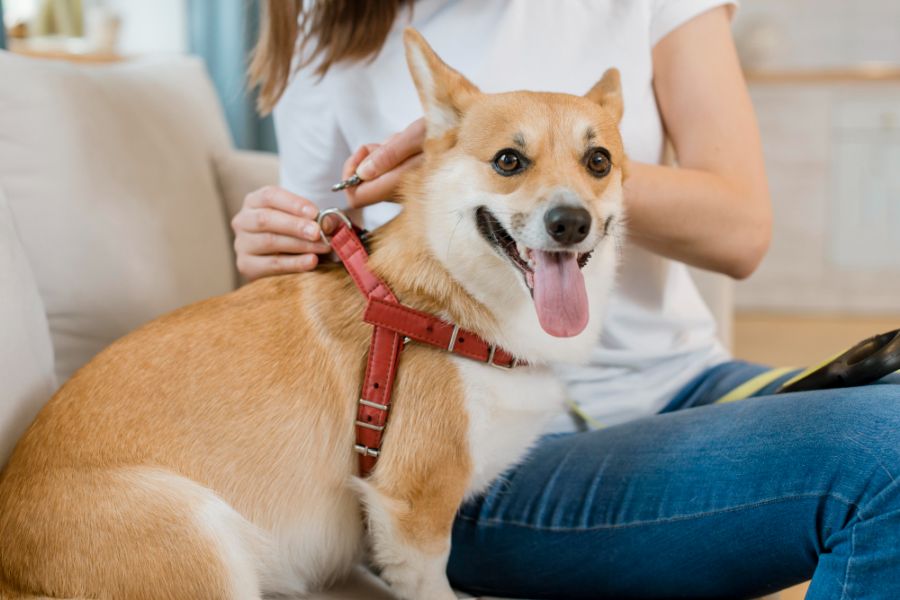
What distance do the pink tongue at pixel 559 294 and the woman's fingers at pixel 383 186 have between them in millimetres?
260

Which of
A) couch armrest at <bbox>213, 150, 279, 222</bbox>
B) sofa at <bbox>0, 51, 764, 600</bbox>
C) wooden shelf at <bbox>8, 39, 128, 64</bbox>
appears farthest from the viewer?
wooden shelf at <bbox>8, 39, 128, 64</bbox>

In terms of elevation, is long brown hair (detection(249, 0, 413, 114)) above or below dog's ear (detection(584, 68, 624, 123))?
above

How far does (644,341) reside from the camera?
4.57 ft

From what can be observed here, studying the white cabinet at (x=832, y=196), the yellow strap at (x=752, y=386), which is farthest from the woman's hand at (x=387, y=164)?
the white cabinet at (x=832, y=196)

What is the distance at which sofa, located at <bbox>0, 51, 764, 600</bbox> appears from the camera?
1.16 meters

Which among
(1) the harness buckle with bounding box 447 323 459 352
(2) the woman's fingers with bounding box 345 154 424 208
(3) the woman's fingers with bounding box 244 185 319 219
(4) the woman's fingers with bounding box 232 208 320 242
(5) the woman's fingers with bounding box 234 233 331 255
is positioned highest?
(2) the woman's fingers with bounding box 345 154 424 208

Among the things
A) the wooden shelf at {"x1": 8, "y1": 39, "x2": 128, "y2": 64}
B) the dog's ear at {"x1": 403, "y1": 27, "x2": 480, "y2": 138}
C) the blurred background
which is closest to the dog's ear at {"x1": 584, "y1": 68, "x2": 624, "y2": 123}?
the dog's ear at {"x1": 403, "y1": 27, "x2": 480, "y2": 138}

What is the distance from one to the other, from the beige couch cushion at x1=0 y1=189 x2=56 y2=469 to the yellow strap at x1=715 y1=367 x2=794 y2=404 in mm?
961

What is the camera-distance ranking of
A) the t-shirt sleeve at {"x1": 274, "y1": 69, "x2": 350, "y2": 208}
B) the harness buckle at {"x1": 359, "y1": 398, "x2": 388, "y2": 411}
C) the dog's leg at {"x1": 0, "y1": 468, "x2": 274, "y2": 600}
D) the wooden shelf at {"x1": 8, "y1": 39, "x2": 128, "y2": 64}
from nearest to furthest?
the dog's leg at {"x1": 0, "y1": 468, "x2": 274, "y2": 600}, the harness buckle at {"x1": 359, "y1": 398, "x2": 388, "y2": 411}, the t-shirt sleeve at {"x1": 274, "y1": 69, "x2": 350, "y2": 208}, the wooden shelf at {"x1": 8, "y1": 39, "x2": 128, "y2": 64}

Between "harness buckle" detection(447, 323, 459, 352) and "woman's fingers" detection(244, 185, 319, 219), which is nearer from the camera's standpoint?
"harness buckle" detection(447, 323, 459, 352)

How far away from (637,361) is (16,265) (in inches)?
35.7

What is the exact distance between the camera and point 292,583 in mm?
1108

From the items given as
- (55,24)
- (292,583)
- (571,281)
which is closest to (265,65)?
(571,281)

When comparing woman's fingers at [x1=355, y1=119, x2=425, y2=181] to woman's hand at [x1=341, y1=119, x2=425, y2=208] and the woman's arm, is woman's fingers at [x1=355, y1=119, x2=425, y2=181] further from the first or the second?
Answer: the woman's arm
